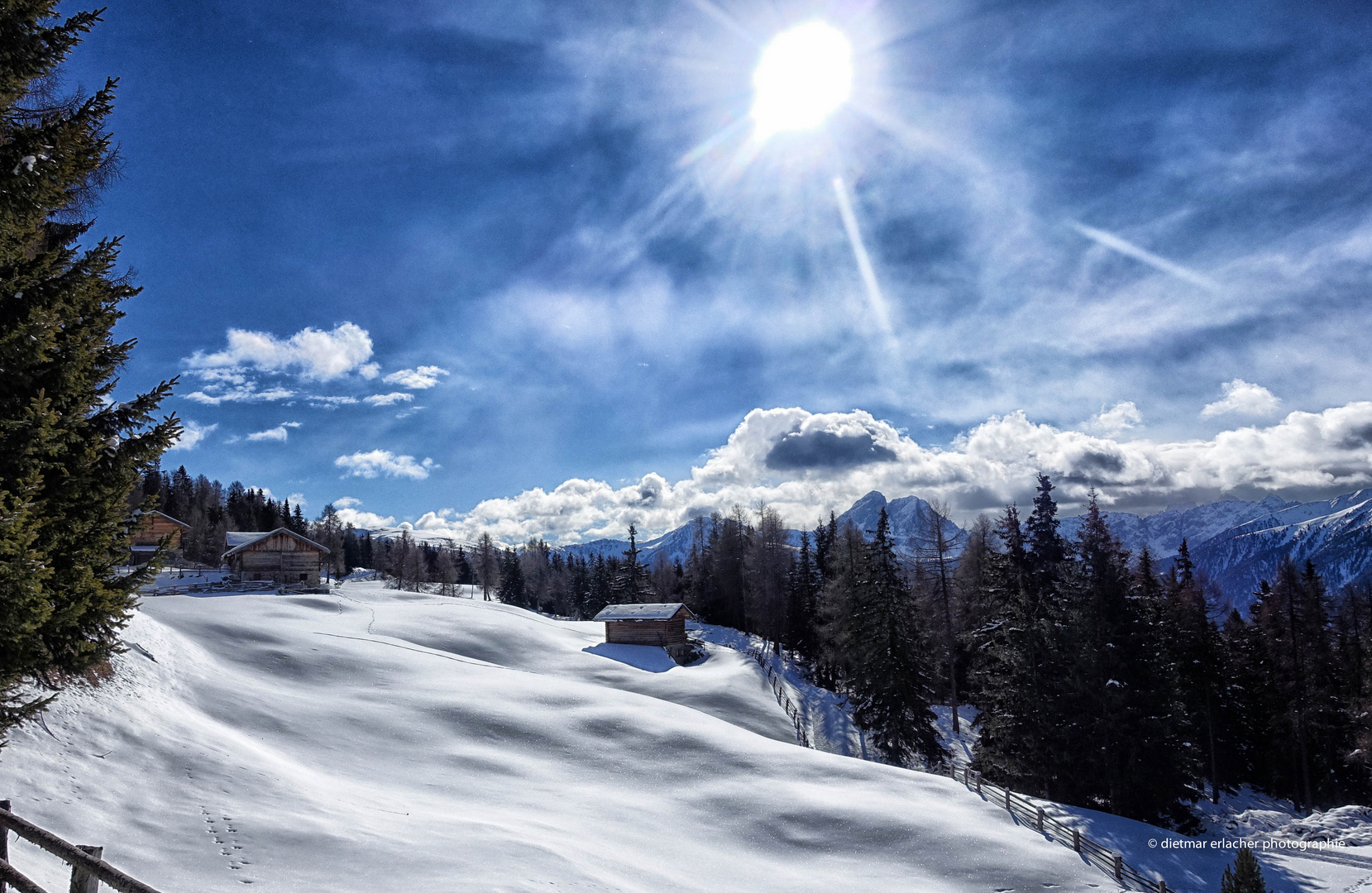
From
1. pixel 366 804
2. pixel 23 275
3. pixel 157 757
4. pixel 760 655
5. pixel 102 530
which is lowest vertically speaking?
pixel 760 655

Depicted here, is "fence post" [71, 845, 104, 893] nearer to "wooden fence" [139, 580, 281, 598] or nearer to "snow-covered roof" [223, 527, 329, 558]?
"wooden fence" [139, 580, 281, 598]

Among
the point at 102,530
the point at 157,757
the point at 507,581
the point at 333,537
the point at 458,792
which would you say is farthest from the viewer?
the point at 333,537

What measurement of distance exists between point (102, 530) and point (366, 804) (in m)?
7.89

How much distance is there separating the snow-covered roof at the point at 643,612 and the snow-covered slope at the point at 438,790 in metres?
20.5

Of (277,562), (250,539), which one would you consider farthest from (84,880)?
(250,539)

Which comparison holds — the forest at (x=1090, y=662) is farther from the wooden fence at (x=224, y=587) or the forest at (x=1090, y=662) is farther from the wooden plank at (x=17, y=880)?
the wooden fence at (x=224, y=587)

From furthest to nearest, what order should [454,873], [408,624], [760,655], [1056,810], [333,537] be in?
1. [333,537]
2. [760,655]
3. [408,624]
4. [1056,810]
5. [454,873]

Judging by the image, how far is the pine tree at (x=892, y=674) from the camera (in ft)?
111

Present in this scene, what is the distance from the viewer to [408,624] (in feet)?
142

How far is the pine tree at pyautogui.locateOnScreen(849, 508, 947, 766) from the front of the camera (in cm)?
3388

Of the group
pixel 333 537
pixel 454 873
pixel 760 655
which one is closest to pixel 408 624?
pixel 760 655

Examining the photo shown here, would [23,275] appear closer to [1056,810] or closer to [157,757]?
[157,757]

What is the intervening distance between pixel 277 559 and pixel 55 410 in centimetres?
5689

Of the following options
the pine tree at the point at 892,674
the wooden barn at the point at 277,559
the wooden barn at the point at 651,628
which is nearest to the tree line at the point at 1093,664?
Answer: the pine tree at the point at 892,674
